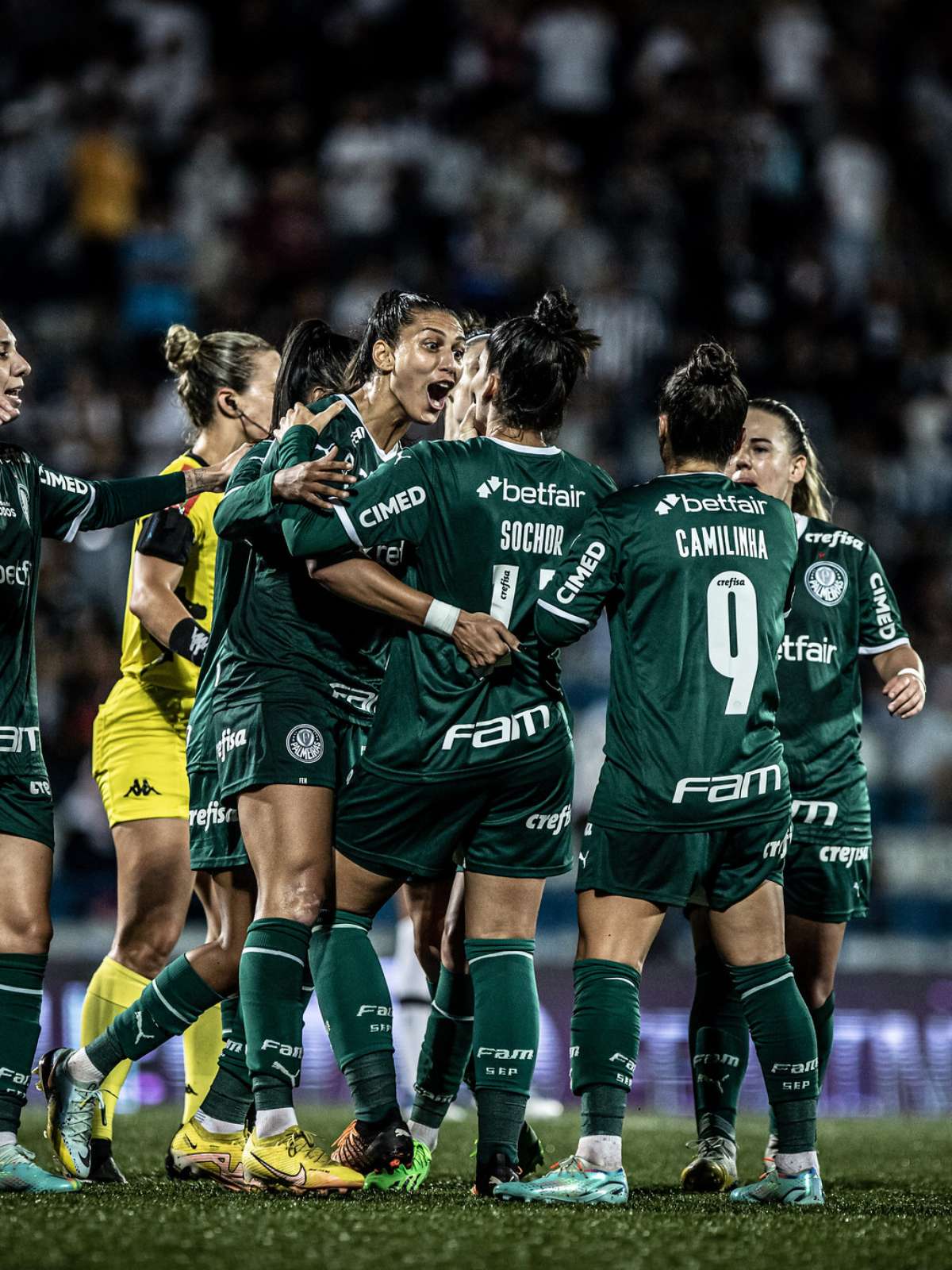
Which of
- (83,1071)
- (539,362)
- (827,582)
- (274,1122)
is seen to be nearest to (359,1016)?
(274,1122)

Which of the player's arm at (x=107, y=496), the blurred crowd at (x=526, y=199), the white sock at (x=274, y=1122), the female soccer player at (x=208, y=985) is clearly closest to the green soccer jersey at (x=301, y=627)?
the female soccer player at (x=208, y=985)

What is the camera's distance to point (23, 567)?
454 cm

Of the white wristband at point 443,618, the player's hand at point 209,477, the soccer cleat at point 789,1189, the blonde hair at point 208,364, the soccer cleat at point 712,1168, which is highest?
the blonde hair at point 208,364

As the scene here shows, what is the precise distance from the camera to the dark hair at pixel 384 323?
479 centimetres

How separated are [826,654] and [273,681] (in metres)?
1.80

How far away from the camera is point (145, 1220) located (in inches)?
145

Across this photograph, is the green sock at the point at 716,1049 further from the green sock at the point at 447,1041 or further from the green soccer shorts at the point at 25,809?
the green soccer shorts at the point at 25,809

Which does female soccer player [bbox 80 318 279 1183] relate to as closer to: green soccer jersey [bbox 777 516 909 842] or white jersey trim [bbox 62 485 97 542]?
white jersey trim [bbox 62 485 97 542]

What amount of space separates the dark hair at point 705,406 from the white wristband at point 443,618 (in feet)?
2.39

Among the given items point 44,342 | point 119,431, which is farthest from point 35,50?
point 119,431

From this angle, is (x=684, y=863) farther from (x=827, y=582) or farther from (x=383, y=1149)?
(x=827, y=582)

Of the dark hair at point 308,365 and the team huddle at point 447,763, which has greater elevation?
the dark hair at point 308,365

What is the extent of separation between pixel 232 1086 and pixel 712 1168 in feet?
4.53

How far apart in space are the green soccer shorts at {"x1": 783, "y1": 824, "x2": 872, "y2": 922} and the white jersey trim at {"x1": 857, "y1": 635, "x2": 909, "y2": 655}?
59 cm
